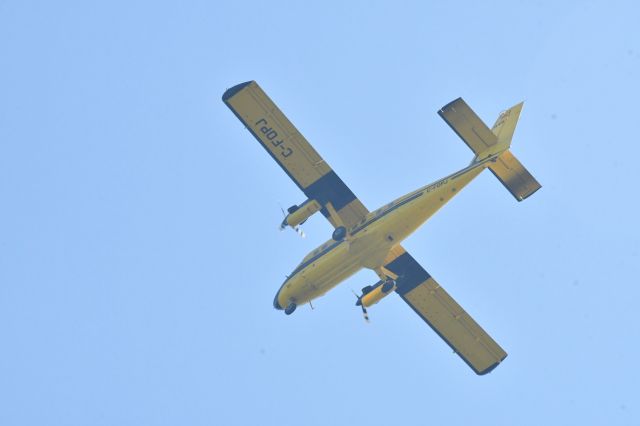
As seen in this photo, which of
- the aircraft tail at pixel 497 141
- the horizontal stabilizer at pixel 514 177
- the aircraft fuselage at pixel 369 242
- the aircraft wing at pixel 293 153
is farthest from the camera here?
the aircraft wing at pixel 293 153

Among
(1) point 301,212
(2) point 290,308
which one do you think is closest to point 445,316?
(2) point 290,308

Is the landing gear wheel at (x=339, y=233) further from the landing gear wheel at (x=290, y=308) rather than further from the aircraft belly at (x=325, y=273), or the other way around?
the landing gear wheel at (x=290, y=308)

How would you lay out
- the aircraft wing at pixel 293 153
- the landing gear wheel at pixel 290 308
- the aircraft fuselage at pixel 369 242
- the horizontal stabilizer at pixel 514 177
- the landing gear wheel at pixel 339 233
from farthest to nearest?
the landing gear wheel at pixel 290 308, the aircraft wing at pixel 293 153, the landing gear wheel at pixel 339 233, the horizontal stabilizer at pixel 514 177, the aircraft fuselage at pixel 369 242

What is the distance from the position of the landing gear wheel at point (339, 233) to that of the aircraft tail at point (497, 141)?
627cm

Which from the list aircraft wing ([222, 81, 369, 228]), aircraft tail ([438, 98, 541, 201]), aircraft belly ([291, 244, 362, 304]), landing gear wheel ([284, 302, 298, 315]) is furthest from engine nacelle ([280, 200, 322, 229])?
aircraft tail ([438, 98, 541, 201])

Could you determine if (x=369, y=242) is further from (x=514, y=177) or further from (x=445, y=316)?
(x=445, y=316)

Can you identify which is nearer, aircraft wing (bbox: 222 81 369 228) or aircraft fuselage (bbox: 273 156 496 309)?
aircraft fuselage (bbox: 273 156 496 309)

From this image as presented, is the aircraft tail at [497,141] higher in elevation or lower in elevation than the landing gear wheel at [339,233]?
lower

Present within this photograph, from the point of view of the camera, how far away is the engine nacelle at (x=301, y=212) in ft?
179

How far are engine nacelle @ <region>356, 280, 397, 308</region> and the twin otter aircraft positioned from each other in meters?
0.04

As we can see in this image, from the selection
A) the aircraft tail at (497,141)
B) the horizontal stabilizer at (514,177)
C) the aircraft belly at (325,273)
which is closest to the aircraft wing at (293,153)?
the aircraft belly at (325,273)

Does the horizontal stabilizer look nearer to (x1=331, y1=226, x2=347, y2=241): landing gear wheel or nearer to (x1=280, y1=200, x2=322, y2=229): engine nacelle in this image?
(x1=331, y1=226, x2=347, y2=241): landing gear wheel

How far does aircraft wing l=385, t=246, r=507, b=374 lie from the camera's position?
2256 inches

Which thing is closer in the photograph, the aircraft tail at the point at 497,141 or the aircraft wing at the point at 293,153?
the aircraft tail at the point at 497,141
